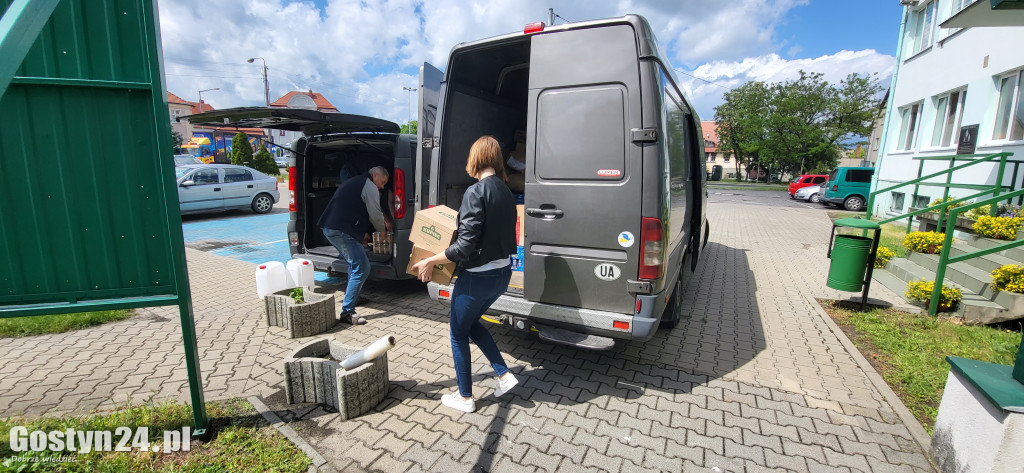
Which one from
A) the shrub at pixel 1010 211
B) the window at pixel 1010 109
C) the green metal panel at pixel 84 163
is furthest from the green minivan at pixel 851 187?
the green metal panel at pixel 84 163

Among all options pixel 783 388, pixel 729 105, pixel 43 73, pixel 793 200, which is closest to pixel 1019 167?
pixel 783 388

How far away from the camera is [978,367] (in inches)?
98.7

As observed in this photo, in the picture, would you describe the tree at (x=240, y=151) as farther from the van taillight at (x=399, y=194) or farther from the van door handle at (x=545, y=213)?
the van door handle at (x=545, y=213)

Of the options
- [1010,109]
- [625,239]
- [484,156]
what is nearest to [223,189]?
[484,156]

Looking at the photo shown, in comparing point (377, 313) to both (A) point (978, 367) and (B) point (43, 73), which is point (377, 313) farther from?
(A) point (978, 367)

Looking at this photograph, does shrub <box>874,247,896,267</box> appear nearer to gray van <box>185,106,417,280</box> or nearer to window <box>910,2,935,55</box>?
gray van <box>185,106,417,280</box>

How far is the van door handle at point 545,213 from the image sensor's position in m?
3.28

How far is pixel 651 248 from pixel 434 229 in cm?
153

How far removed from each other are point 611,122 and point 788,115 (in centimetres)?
4223

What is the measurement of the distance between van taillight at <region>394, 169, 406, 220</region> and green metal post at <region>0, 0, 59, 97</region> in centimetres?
350

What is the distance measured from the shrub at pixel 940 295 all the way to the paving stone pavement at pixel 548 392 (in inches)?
43.5

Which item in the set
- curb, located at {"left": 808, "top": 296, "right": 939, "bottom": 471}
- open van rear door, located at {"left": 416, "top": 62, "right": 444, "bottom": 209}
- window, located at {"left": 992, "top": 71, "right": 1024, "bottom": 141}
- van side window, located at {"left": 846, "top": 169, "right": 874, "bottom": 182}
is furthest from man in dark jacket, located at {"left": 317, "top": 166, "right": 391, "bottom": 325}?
van side window, located at {"left": 846, "top": 169, "right": 874, "bottom": 182}

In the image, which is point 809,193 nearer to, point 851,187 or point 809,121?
point 851,187

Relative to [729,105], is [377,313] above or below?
below
